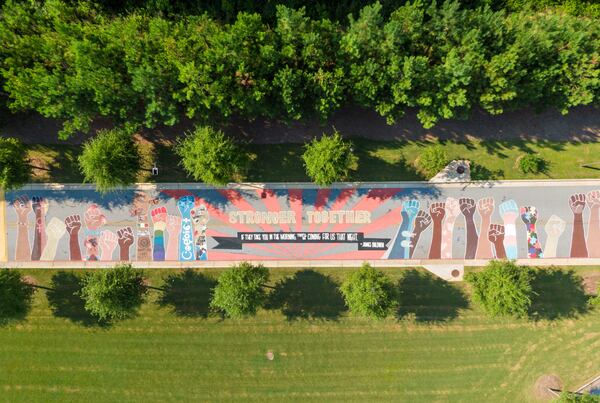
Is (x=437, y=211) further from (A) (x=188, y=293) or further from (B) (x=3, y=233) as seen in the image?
(B) (x=3, y=233)

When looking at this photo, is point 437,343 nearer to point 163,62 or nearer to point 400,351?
point 400,351

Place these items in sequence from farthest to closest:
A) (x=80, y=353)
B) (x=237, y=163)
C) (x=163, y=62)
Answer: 1. (x=80, y=353)
2. (x=237, y=163)
3. (x=163, y=62)

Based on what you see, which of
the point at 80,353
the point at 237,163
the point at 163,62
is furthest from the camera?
the point at 80,353

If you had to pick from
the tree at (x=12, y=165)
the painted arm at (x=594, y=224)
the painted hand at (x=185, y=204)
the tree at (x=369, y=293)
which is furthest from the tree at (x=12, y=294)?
the painted arm at (x=594, y=224)

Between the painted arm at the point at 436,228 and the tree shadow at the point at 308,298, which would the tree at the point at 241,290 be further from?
the painted arm at the point at 436,228

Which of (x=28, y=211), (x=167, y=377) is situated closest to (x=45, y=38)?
(x=28, y=211)

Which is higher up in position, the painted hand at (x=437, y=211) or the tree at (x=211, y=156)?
the tree at (x=211, y=156)

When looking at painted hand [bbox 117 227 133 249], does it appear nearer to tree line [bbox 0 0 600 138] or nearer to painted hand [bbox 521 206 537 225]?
tree line [bbox 0 0 600 138]
